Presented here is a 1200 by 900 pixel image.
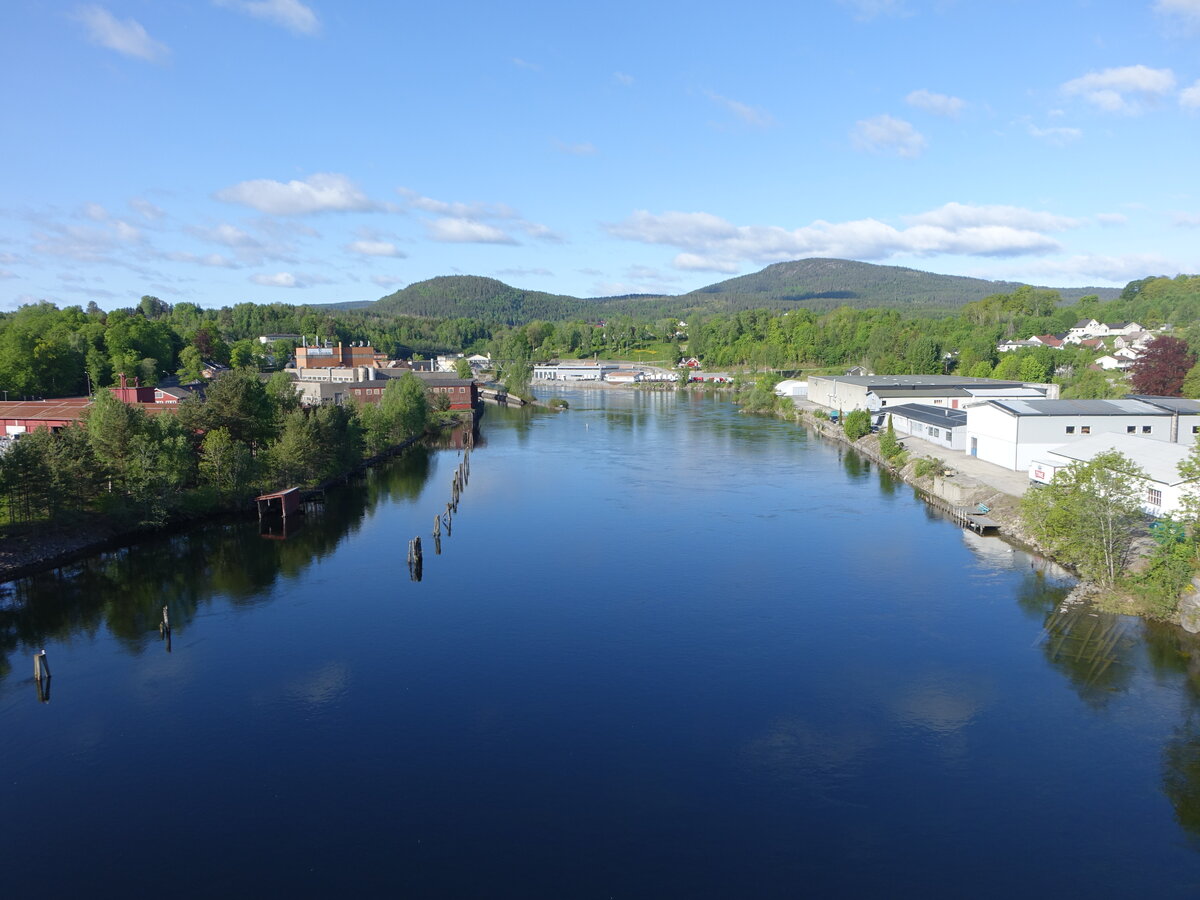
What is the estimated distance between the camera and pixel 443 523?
21.5m

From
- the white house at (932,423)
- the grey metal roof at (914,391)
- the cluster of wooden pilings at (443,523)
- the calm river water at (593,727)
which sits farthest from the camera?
the grey metal roof at (914,391)

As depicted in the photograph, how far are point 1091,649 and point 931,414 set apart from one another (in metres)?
21.0

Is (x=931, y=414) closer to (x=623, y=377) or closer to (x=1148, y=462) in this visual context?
(x=1148, y=462)

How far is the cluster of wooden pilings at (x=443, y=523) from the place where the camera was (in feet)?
57.5

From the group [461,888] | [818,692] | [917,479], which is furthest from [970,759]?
[917,479]

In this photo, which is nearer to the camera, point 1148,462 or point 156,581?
point 156,581

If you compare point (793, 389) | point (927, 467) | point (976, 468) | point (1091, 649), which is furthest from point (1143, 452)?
point (793, 389)

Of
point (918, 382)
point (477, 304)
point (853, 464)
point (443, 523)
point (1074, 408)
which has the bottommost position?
point (443, 523)

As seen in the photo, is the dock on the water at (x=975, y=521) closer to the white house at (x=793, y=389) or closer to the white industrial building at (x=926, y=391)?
the white industrial building at (x=926, y=391)

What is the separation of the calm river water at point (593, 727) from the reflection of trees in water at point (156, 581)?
0.30ft

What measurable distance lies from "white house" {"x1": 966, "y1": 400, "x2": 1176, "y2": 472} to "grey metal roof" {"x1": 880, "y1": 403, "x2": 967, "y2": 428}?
3.12m

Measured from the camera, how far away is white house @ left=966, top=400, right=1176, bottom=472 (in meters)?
24.3

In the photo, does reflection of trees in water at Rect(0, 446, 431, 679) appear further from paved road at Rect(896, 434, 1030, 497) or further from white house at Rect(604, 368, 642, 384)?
white house at Rect(604, 368, 642, 384)

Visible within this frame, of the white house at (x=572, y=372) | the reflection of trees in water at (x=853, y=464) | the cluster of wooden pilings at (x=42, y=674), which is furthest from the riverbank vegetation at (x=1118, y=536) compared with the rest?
the white house at (x=572, y=372)
